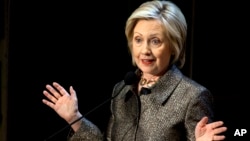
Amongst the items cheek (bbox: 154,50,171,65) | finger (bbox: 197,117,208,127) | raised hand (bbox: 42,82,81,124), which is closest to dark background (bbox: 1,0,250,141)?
raised hand (bbox: 42,82,81,124)

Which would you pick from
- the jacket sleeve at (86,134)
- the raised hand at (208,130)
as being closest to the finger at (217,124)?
the raised hand at (208,130)

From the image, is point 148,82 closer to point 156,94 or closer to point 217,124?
point 156,94

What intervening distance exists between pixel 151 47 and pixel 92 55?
55 centimetres

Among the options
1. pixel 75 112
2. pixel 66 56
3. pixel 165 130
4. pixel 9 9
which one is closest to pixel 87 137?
pixel 75 112

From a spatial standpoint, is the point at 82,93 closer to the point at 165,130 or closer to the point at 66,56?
the point at 66,56

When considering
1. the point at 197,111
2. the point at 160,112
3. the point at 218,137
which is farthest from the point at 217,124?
the point at 160,112

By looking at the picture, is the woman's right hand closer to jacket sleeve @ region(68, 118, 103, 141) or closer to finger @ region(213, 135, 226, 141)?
jacket sleeve @ region(68, 118, 103, 141)

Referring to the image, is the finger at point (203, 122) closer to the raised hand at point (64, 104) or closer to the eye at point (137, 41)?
the eye at point (137, 41)

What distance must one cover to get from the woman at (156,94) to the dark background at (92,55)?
13.3 inches

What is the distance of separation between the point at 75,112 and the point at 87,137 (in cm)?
10

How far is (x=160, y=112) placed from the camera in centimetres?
151

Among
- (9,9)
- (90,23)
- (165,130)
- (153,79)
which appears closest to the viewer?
(165,130)

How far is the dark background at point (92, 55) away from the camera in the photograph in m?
1.87

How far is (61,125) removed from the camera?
2023 millimetres
